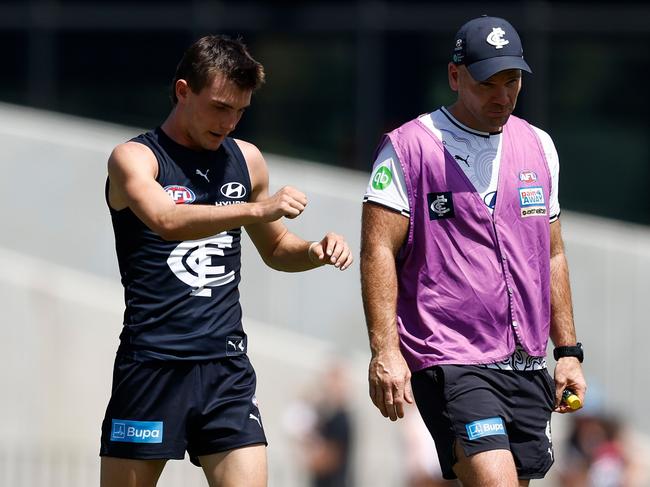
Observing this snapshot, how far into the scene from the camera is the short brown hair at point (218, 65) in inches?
211

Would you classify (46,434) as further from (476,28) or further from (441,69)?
(476,28)

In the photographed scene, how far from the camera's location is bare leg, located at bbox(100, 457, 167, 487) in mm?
5434

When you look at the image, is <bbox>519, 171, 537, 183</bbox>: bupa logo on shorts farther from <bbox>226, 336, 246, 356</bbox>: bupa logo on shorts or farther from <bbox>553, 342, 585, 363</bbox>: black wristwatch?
<bbox>226, 336, 246, 356</bbox>: bupa logo on shorts

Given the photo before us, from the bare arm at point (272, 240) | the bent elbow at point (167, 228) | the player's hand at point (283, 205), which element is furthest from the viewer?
the bare arm at point (272, 240)

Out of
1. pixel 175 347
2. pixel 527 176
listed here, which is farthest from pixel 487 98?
pixel 175 347

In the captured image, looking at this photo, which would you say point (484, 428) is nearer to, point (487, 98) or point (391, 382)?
point (391, 382)

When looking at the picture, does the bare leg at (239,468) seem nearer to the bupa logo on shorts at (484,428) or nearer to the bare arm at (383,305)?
the bare arm at (383,305)

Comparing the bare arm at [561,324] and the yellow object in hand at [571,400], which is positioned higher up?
the bare arm at [561,324]

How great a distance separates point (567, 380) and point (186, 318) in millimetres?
1622

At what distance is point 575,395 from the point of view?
5809 millimetres

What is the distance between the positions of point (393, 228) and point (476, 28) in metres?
0.88

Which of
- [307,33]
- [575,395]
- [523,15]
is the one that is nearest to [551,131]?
[523,15]

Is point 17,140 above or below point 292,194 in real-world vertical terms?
above

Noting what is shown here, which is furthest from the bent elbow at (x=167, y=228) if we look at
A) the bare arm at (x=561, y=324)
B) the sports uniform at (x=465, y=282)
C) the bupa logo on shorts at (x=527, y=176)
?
the bare arm at (x=561, y=324)
